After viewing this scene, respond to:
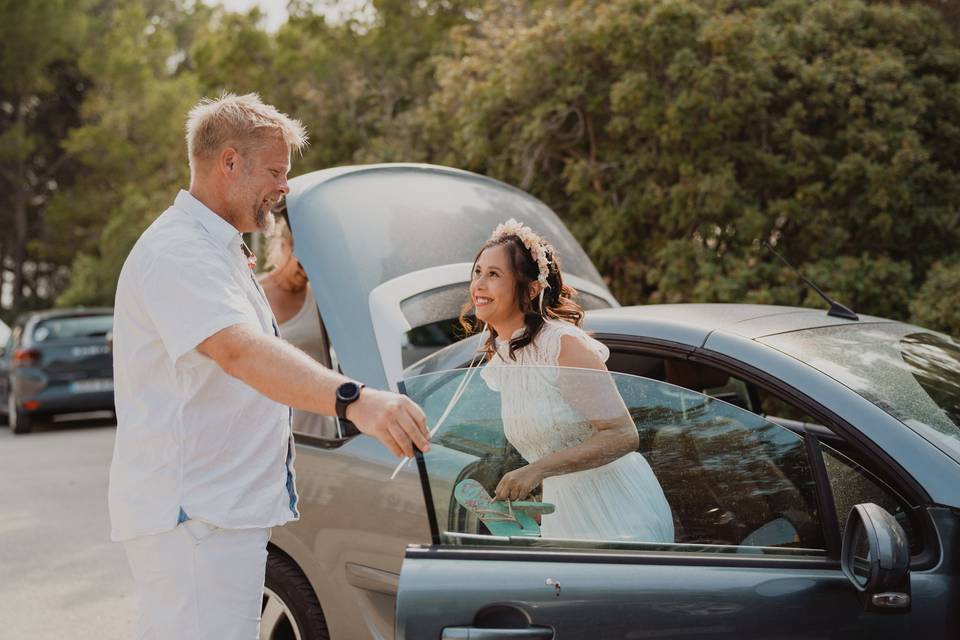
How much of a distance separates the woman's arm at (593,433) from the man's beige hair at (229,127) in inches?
35.5

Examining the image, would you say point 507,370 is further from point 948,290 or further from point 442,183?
point 948,290

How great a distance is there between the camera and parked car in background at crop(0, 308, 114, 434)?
12336 millimetres

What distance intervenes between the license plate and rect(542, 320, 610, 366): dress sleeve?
10.7 meters

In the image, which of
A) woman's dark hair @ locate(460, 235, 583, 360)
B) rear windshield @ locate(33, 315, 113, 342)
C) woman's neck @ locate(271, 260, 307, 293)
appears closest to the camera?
woman's dark hair @ locate(460, 235, 583, 360)

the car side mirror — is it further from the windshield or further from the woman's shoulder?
the woman's shoulder

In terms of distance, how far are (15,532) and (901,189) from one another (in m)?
7.24

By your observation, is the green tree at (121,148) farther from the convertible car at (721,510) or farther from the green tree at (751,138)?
the convertible car at (721,510)

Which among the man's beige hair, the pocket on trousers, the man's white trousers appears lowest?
the man's white trousers

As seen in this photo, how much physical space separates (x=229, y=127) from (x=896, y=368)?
73.8 inches

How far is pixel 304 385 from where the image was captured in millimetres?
1967

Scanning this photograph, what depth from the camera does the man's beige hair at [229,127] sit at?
7.63 feet

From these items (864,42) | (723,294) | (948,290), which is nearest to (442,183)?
(723,294)

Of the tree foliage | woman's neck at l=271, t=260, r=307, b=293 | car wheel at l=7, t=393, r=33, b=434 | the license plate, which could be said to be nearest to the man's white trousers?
woman's neck at l=271, t=260, r=307, b=293

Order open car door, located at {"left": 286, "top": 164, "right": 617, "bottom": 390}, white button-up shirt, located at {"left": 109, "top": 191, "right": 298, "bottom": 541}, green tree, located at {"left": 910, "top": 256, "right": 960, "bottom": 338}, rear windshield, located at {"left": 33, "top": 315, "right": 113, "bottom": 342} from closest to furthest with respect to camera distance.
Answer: white button-up shirt, located at {"left": 109, "top": 191, "right": 298, "bottom": 541} < open car door, located at {"left": 286, "top": 164, "right": 617, "bottom": 390} < green tree, located at {"left": 910, "top": 256, "right": 960, "bottom": 338} < rear windshield, located at {"left": 33, "top": 315, "right": 113, "bottom": 342}
